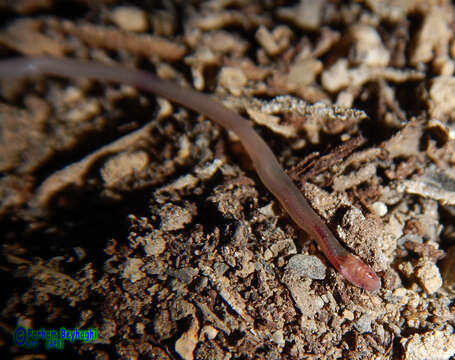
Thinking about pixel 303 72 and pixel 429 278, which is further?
pixel 303 72

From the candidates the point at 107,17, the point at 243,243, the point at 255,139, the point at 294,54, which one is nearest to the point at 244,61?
the point at 294,54

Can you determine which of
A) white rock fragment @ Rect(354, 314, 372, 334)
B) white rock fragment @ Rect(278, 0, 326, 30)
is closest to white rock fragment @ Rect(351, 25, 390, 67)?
white rock fragment @ Rect(278, 0, 326, 30)

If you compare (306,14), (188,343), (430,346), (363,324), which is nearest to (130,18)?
(306,14)

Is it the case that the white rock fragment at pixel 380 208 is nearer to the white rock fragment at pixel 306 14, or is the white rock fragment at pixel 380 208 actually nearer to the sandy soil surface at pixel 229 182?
the sandy soil surface at pixel 229 182

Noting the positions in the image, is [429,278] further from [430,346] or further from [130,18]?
[130,18]

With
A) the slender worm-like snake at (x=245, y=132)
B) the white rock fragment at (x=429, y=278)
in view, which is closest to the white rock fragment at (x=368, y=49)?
the slender worm-like snake at (x=245, y=132)

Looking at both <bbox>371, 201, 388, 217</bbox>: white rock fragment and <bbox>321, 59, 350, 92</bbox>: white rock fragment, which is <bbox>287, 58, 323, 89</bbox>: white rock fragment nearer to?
<bbox>321, 59, 350, 92</bbox>: white rock fragment

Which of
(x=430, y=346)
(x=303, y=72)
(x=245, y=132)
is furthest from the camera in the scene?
(x=303, y=72)
